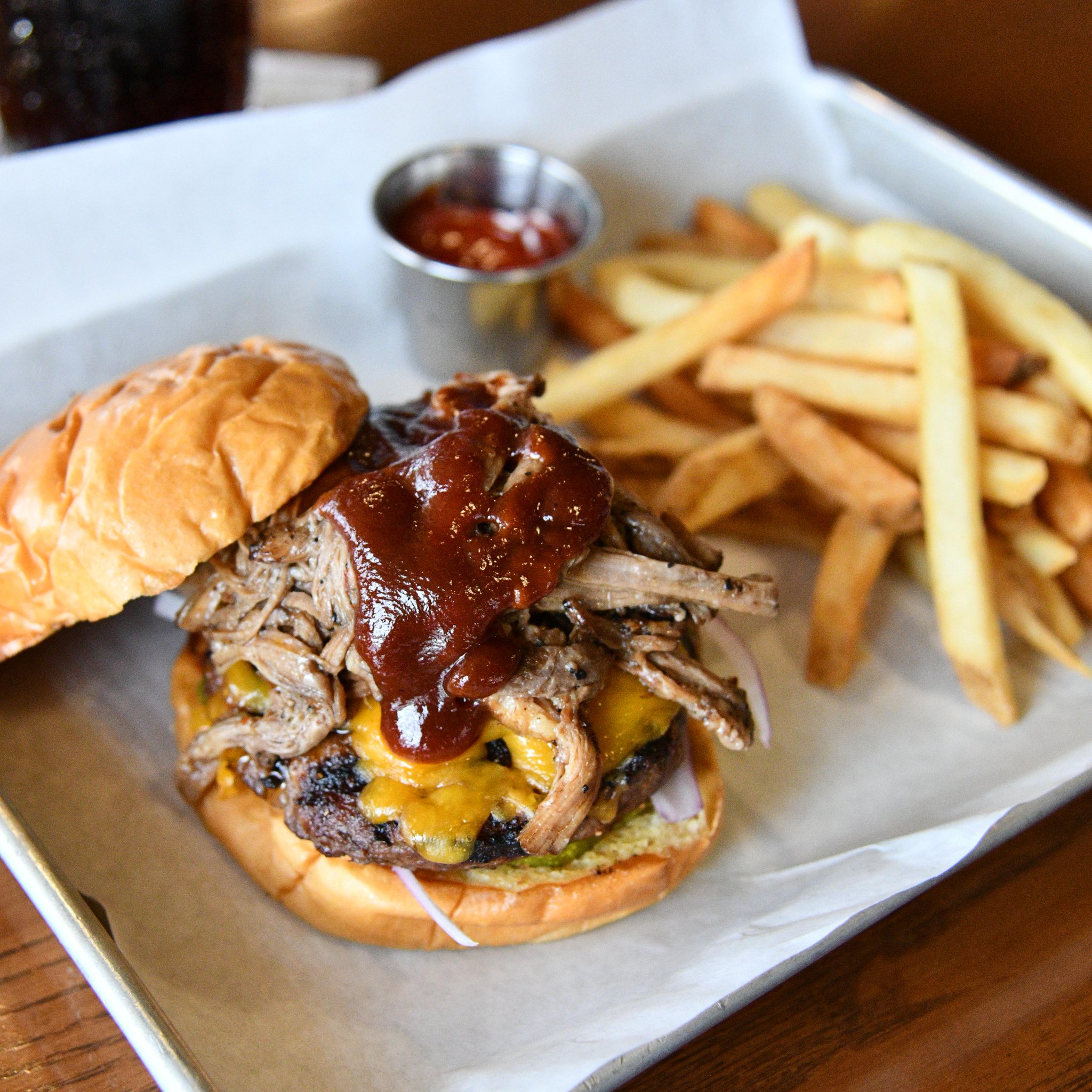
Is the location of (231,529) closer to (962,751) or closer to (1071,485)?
(962,751)

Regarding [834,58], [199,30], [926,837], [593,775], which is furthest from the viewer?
Result: [834,58]

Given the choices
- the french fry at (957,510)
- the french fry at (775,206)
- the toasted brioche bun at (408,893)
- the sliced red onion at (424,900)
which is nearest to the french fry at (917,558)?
the french fry at (957,510)

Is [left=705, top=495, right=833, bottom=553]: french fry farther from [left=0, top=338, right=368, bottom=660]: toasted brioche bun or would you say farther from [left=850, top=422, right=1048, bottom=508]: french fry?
[left=0, top=338, right=368, bottom=660]: toasted brioche bun

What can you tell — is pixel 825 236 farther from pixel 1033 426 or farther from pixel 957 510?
pixel 957 510

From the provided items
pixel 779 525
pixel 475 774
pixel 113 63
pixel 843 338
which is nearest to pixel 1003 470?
pixel 843 338

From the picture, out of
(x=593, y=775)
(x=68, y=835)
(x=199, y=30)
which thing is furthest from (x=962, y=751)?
(x=199, y=30)

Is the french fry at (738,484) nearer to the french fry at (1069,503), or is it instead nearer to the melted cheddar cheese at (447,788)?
the french fry at (1069,503)
